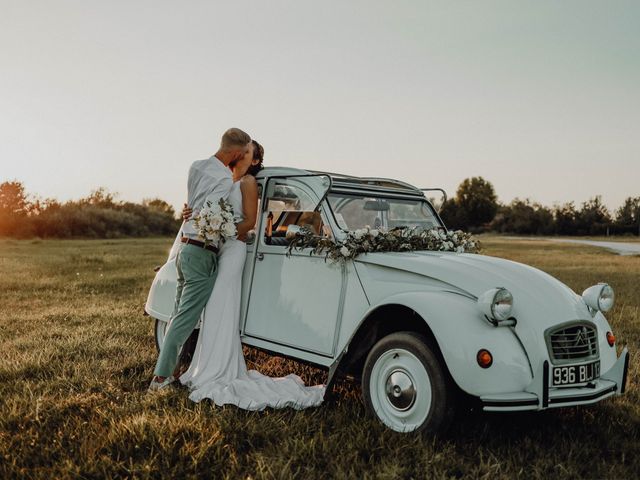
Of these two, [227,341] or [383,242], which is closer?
[383,242]

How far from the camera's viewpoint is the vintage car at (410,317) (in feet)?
12.7

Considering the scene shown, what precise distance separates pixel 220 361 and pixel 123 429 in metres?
1.37

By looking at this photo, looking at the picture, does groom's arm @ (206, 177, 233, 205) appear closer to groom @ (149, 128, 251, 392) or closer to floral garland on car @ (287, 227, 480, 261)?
groom @ (149, 128, 251, 392)

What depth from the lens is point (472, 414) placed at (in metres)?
4.55

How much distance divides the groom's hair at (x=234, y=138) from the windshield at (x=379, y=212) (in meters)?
0.95

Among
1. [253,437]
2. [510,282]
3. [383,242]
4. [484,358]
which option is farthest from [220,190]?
[484,358]

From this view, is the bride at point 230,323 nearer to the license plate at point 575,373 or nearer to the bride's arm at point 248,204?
the bride's arm at point 248,204

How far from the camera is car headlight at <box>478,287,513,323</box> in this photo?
3.86 metres

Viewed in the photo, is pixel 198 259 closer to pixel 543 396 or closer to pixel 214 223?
pixel 214 223

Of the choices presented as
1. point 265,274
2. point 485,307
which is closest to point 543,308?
point 485,307

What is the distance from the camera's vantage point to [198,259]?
536 centimetres

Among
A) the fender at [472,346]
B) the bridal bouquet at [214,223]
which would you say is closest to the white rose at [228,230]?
the bridal bouquet at [214,223]

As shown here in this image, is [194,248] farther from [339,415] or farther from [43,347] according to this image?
[43,347]

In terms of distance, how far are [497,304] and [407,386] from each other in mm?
819
